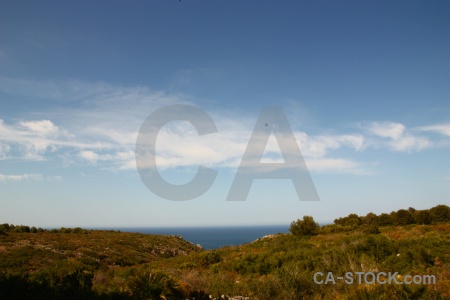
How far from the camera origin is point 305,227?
30922 mm

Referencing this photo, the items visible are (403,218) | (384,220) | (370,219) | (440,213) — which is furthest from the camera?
(370,219)

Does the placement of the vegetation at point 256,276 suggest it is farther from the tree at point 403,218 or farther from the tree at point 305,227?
the tree at point 403,218

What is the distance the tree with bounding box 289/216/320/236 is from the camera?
100 feet

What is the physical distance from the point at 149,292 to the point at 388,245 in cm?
1259

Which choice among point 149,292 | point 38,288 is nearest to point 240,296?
point 149,292

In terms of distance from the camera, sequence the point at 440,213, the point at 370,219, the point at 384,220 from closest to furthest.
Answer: the point at 440,213
the point at 384,220
the point at 370,219

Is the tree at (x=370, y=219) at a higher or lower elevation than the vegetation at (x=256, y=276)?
higher

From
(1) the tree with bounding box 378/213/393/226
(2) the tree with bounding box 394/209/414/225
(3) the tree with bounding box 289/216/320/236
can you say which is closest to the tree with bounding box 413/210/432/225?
(2) the tree with bounding box 394/209/414/225

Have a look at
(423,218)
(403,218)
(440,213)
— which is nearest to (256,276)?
(403,218)

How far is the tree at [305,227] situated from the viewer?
3048 centimetres

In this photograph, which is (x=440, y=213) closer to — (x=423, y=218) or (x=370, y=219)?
(x=423, y=218)

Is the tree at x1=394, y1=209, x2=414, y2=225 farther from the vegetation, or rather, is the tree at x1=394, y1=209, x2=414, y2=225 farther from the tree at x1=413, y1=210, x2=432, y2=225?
the vegetation

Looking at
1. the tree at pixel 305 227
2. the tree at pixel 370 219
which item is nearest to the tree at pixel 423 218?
the tree at pixel 370 219

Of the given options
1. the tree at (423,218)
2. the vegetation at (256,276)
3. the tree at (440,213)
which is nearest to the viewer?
the vegetation at (256,276)
